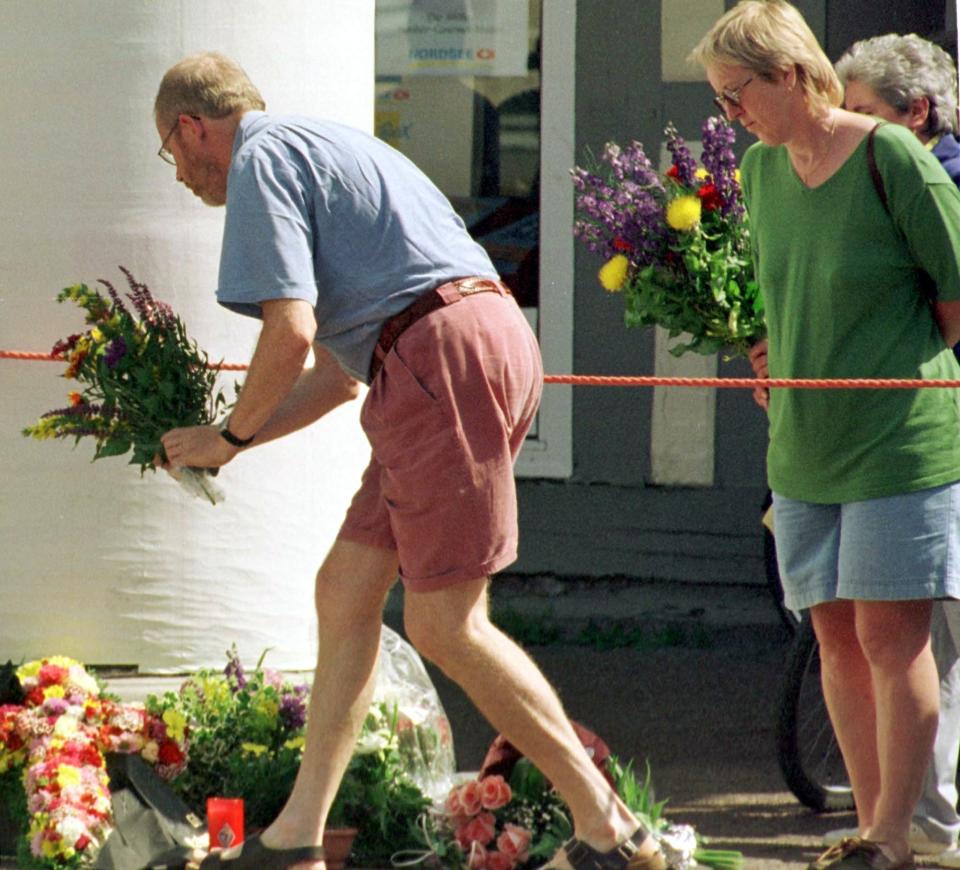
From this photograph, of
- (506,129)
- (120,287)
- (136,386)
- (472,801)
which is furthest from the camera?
(506,129)

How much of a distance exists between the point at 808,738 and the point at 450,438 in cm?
189

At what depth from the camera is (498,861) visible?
4375 mm

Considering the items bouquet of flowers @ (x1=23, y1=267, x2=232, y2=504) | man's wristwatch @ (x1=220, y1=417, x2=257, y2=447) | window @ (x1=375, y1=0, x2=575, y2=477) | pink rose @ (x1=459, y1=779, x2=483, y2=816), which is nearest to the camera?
man's wristwatch @ (x1=220, y1=417, x2=257, y2=447)

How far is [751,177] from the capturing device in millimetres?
4398

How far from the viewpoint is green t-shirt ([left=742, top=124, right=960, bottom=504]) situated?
4027 millimetres

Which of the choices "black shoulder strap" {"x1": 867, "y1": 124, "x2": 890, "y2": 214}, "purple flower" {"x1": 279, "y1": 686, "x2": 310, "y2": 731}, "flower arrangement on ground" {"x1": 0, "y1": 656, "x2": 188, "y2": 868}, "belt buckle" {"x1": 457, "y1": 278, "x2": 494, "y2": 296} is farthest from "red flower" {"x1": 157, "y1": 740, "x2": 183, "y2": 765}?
"black shoulder strap" {"x1": 867, "y1": 124, "x2": 890, "y2": 214}

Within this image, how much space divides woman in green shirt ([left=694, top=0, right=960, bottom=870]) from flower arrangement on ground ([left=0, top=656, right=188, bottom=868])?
1.70 m

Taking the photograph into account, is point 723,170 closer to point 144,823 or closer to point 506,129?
point 144,823

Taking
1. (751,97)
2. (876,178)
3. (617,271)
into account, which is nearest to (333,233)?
(617,271)

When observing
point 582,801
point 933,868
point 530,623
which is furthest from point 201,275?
point 530,623

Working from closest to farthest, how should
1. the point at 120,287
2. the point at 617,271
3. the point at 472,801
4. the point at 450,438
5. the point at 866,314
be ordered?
the point at 450,438 → the point at 866,314 → the point at 472,801 → the point at 617,271 → the point at 120,287

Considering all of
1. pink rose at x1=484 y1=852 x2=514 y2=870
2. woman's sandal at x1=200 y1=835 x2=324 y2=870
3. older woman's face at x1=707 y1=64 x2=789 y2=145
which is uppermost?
older woman's face at x1=707 y1=64 x2=789 y2=145

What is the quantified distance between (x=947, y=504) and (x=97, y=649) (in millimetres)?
2354

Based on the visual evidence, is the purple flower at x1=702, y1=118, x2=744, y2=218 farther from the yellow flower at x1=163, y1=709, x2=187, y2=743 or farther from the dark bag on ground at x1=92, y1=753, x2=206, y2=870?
the dark bag on ground at x1=92, y1=753, x2=206, y2=870
